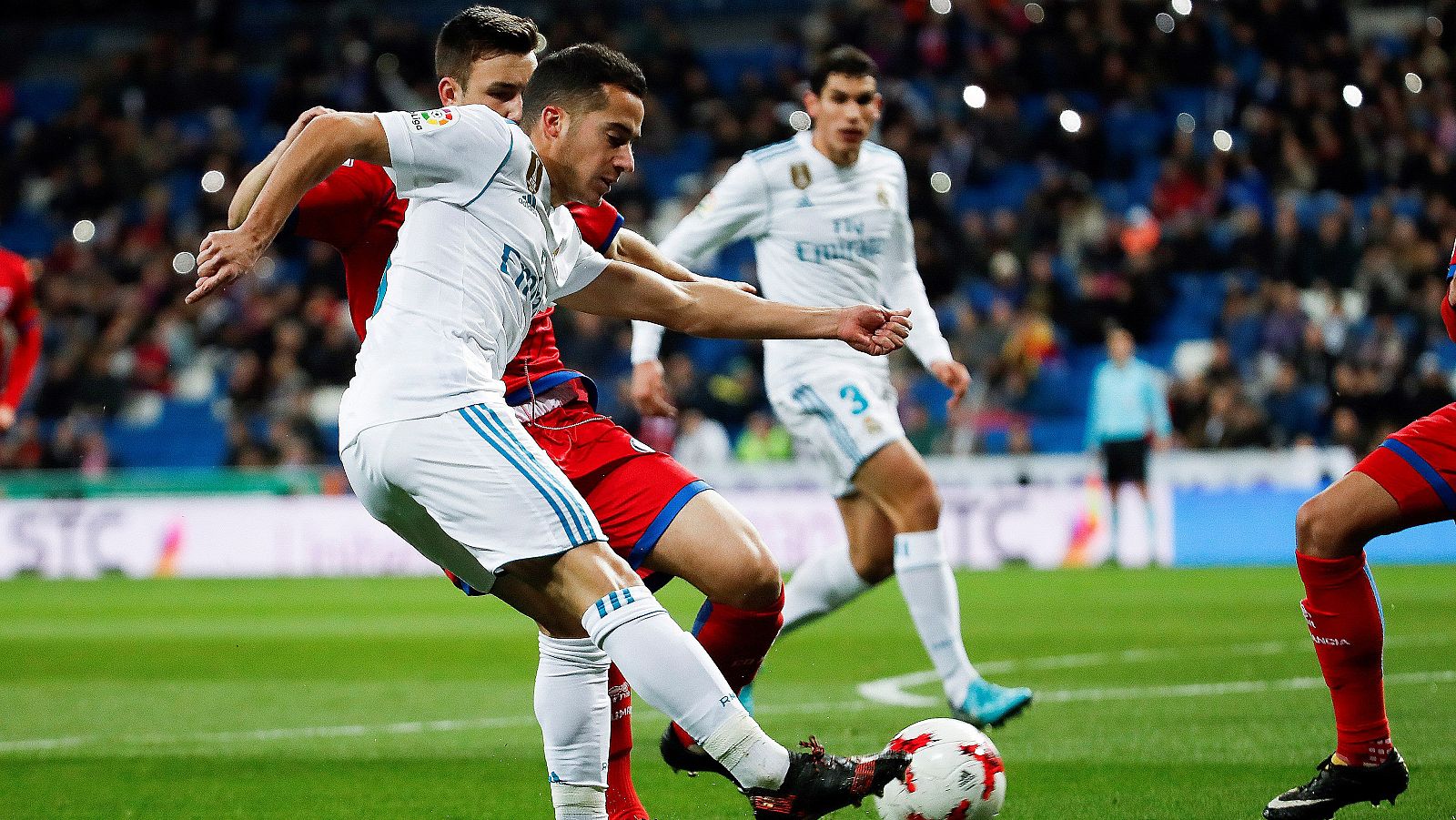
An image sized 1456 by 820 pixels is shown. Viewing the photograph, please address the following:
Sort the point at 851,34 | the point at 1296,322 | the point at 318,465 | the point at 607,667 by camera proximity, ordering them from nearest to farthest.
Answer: the point at 607,667
the point at 1296,322
the point at 318,465
the point at 851,34

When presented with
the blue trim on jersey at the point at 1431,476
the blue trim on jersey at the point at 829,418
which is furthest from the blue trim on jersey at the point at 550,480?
the blue trim on jersey at the point at 829,418

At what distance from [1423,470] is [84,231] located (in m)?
22.2

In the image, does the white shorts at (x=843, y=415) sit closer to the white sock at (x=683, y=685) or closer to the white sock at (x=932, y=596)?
the white sock at (x=932, y=596)

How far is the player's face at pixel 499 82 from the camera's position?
470 centimetres

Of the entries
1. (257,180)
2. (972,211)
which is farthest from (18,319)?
(972,211)

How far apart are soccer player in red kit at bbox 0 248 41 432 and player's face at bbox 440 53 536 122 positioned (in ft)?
19.0

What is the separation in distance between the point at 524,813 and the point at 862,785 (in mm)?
1556

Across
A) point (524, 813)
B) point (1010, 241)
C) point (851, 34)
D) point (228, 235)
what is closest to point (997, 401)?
point (1010, 241)

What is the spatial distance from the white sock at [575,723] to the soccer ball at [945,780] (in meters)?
0.70

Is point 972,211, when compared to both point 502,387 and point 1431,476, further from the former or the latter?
point 502,387

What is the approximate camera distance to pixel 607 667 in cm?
432

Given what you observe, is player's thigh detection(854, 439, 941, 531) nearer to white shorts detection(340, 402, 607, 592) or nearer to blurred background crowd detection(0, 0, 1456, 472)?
white shorts detection(340, 402, 607, 592)

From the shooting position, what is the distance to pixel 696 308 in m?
4.28

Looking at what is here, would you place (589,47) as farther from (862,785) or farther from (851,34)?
(851,34)
